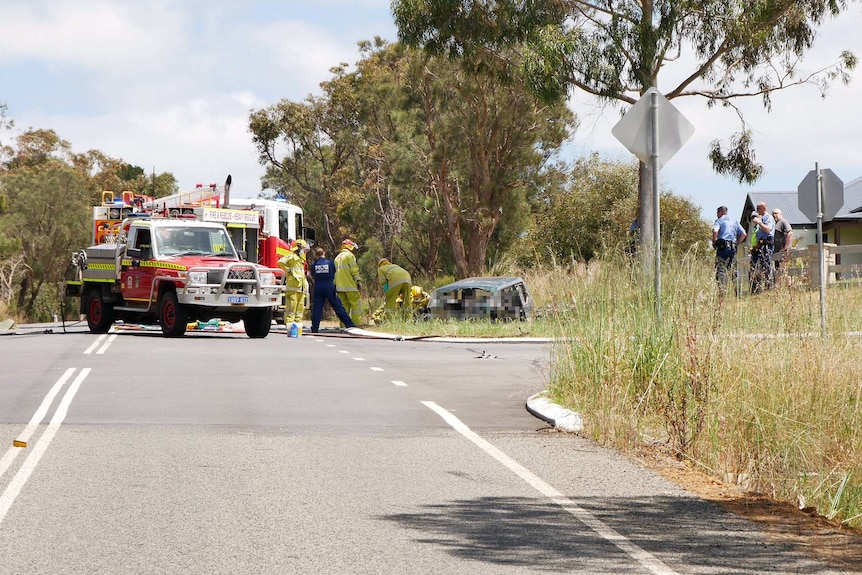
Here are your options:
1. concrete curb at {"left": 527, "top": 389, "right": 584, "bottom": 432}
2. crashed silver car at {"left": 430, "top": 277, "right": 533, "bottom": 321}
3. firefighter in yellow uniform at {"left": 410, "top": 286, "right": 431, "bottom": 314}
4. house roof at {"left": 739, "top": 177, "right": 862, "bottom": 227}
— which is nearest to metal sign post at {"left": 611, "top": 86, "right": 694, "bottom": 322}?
concrete curb at {"left": 527, "top": 389, "right": 584, "bottom": 432}

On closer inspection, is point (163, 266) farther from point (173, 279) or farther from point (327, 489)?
point (327, 489)

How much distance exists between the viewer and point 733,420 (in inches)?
375

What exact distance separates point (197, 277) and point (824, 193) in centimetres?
1198

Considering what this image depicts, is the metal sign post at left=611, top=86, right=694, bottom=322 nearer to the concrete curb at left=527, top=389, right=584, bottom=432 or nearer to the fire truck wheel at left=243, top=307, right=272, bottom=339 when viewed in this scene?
the concrete curb at left=527, top=389, right=584, bottom=432

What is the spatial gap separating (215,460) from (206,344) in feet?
45.0

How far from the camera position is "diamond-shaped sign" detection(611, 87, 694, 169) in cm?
1213

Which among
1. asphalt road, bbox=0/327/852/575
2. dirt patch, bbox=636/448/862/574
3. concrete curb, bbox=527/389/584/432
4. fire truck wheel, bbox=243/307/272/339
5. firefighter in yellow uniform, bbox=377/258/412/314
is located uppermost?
firefighter in yellow uniform, bbox=377/258/412/314

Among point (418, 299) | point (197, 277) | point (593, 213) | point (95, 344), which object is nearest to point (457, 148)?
point (593, 213)

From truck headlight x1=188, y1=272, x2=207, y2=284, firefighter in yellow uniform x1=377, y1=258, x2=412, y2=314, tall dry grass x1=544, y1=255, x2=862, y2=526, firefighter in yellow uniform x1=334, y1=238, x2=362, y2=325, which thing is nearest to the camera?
tall dry grass x1=544, y1=255, x2=862, y2=526

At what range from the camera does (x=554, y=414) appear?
11539 millimetres

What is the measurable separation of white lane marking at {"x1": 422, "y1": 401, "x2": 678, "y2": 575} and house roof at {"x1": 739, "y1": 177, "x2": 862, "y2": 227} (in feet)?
164

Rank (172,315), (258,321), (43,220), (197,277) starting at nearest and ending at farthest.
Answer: (197,277) < (172,315) < (258,321) < (43,220)

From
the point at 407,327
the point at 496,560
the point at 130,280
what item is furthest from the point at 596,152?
the point at 496,560

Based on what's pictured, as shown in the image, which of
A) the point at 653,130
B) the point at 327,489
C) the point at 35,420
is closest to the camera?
the point at 327,489
